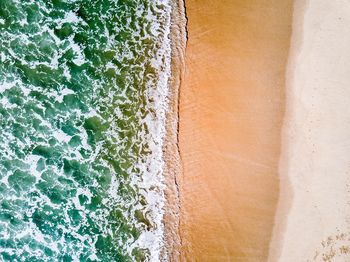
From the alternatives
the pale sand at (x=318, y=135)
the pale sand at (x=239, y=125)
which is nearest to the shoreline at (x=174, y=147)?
the pale sand at (x=239, y=125)

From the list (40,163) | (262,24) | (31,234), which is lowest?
(31,234)

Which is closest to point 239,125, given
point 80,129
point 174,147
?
point 174,147

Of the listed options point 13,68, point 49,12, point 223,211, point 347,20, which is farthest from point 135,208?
point 347,20

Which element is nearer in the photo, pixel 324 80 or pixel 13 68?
pixel 324 80

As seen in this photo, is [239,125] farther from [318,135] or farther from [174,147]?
[318,135]

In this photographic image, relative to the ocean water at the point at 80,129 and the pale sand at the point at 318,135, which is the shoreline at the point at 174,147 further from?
the pale sand at the point at 318,135

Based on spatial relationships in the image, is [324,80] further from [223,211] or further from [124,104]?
[124,104]
